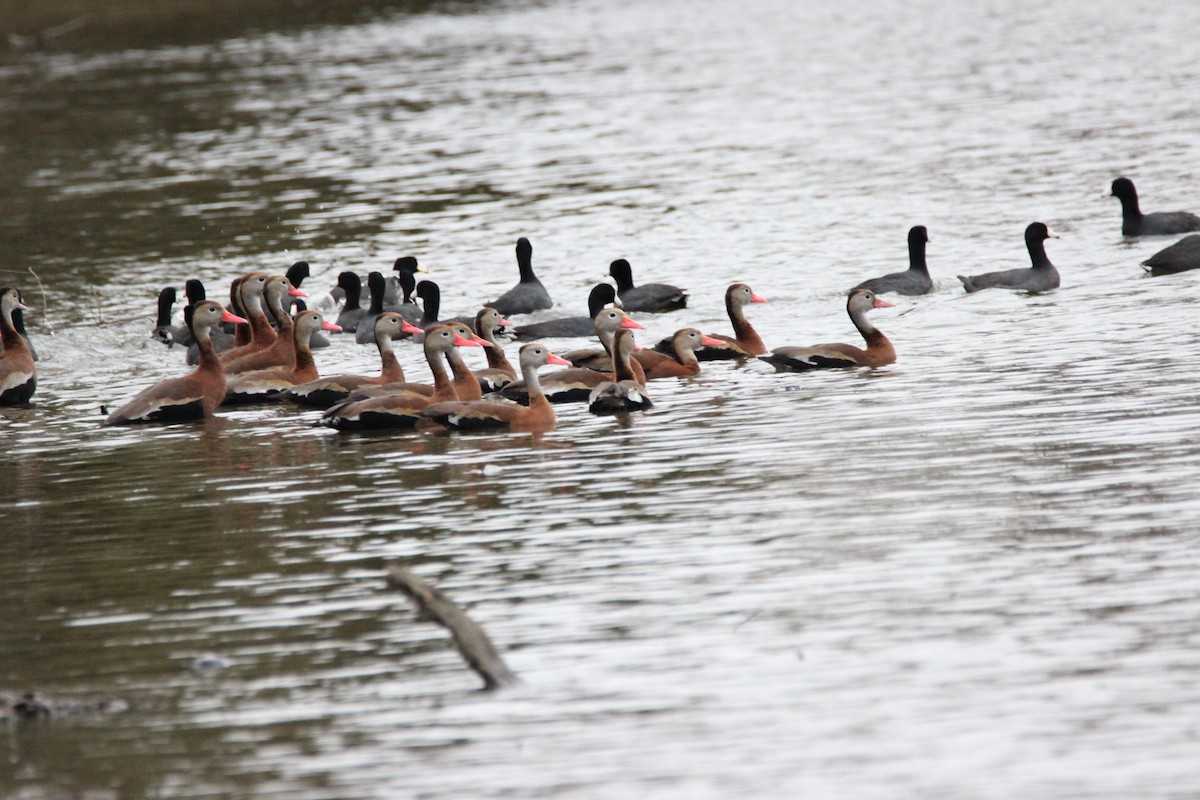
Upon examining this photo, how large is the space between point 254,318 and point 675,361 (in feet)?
16.2

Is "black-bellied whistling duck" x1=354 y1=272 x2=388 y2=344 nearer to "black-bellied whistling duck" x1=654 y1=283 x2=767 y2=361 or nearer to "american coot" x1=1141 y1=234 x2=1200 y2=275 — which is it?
"black-bellied whistling duck" x1=654 y1=283 x2=767 y2=361

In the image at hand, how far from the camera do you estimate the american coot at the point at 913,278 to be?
73.2 feet

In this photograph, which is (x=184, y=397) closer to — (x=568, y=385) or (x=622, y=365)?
(x=568, y=385)

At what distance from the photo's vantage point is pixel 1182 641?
958cm

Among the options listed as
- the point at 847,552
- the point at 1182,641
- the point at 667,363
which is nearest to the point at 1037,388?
the point at 667,363

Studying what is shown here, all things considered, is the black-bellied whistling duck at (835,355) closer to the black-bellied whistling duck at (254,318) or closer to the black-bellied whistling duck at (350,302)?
the black-bellied whistling duck at (254,318)

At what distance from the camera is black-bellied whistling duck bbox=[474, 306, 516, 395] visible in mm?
18719

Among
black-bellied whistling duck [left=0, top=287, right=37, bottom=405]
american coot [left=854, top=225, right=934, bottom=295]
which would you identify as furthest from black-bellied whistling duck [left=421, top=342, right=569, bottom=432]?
american coot [left=854, top=225, right=934, bottom=295]

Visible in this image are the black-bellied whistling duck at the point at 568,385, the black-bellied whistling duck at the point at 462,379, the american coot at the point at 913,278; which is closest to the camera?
the black-bellied whistling duck at the point at 462,379

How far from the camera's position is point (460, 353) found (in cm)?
1970

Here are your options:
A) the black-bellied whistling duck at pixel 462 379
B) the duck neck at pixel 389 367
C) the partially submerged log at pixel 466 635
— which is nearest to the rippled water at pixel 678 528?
the partially submerged log at pixel 466 635

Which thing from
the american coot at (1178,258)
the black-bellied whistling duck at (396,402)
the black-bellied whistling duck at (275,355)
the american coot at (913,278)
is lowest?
the american coot at (1178,258)

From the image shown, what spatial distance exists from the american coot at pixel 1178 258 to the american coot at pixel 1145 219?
97.5 inches

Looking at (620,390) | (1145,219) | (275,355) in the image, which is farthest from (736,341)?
(1145,219)
